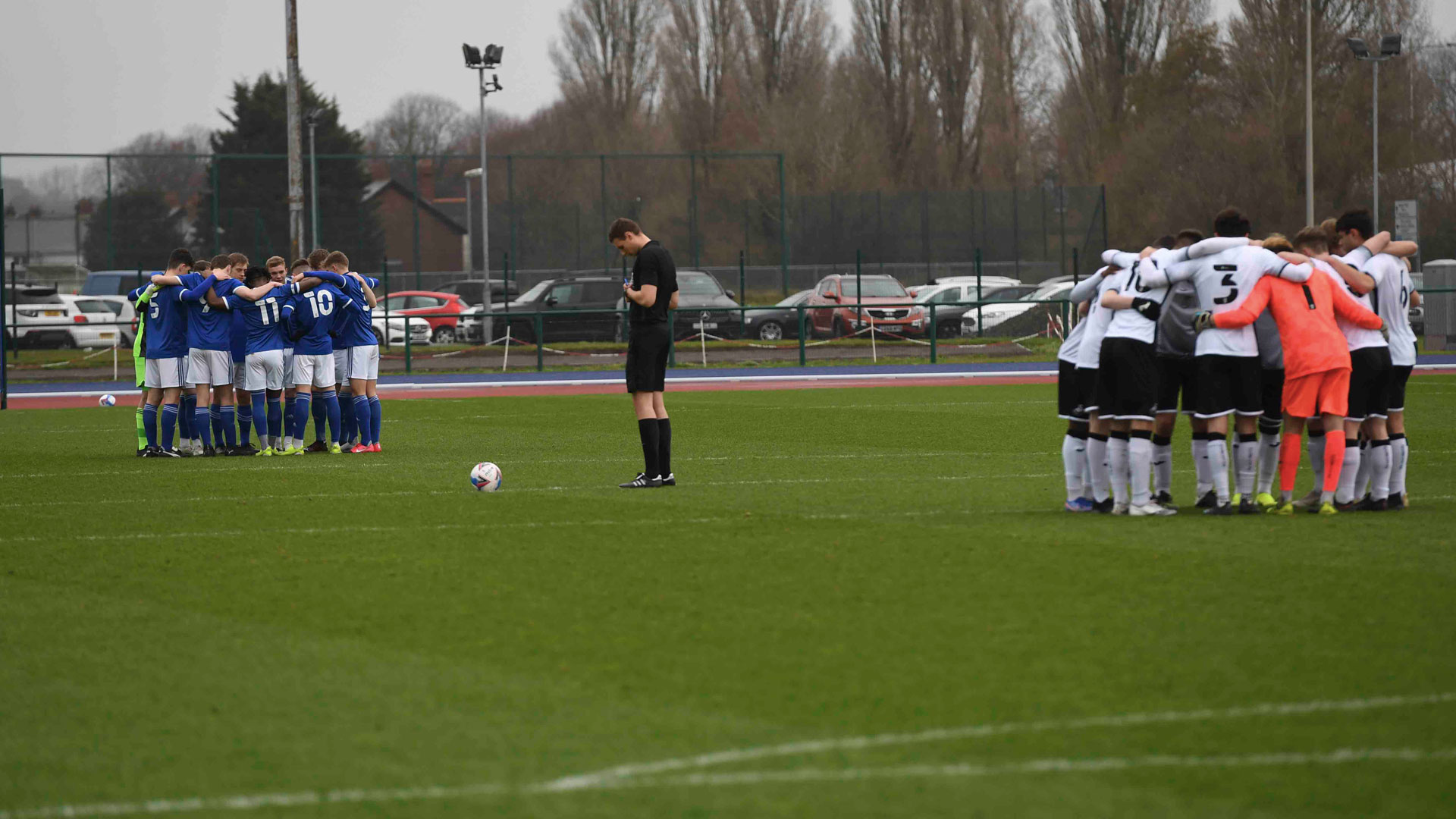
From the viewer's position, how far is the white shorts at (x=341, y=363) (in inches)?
602

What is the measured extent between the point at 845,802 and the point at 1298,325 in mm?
6248

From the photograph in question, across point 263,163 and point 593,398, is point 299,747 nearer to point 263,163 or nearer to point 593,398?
point 593,398

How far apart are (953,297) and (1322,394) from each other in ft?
103

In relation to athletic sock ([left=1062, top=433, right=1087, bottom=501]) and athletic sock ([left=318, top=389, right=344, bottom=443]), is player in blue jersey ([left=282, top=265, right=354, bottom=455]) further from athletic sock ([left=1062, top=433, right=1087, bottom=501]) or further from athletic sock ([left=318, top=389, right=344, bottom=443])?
athletic sock ([left=1062, top=433, right=1087, bottom=501])

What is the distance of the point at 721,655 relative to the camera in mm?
6105

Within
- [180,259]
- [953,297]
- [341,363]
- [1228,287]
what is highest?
[953,297]

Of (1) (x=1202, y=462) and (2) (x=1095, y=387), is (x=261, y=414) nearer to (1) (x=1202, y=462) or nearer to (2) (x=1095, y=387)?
(2) (x=1095, y=387)

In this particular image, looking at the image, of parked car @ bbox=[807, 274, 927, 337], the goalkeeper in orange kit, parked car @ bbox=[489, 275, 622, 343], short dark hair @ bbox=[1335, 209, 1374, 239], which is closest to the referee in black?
the goalkeeper in orange kit

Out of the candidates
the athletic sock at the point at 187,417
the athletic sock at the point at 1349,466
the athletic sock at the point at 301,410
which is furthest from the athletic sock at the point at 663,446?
the athletic sock at the point at 187,417

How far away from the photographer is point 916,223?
52750 mm

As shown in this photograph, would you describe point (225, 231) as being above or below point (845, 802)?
above

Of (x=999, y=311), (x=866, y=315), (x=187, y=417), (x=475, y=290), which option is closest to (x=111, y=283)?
(x=475, y=290)

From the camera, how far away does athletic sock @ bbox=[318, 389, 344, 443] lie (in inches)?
600

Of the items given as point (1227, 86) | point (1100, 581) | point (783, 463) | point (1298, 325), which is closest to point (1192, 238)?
point (1298, 325)
